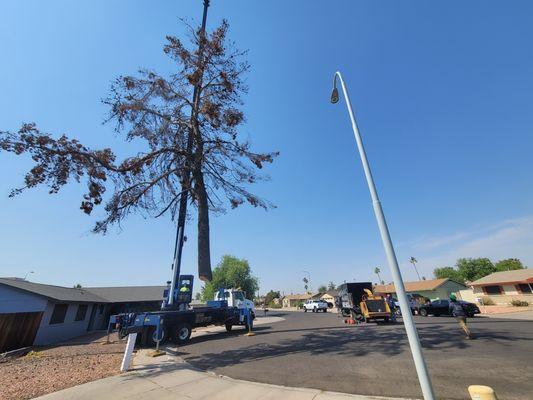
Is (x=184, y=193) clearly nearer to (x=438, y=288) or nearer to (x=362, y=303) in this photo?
(x=362, y=303)

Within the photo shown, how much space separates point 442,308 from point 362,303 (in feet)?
33.3

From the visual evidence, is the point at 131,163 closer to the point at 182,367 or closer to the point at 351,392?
the point at 182,367

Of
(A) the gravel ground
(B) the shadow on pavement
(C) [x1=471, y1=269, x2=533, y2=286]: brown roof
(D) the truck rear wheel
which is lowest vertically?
(A) the gravel ground

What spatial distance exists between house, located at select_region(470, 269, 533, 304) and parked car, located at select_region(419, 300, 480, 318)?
15.9 metres

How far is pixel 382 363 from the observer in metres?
8.44

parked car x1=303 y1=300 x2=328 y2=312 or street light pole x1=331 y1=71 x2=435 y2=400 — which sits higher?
parked car x1=303 y1=300 x2=328 y2=312

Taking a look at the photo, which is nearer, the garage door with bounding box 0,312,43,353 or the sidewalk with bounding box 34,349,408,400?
the sidewalk with bounding box 34,349,408,400

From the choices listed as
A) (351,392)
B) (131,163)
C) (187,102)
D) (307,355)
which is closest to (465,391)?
(351,392)

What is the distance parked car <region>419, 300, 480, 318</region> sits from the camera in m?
24.2

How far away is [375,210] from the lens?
18.6 ft

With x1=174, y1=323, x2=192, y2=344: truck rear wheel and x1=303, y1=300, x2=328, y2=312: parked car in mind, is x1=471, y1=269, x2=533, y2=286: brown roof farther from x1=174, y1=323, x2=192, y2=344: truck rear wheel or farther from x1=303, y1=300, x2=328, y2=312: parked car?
x1=174, y1=323, x2=192, y2=344: truck rear wheel

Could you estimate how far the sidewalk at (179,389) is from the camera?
6.25 meters

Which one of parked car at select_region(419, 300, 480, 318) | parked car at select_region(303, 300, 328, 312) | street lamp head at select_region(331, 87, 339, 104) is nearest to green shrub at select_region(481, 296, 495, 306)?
parked car at select_region(419, 300, 480, 318)

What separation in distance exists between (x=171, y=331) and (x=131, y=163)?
9.33 metres
